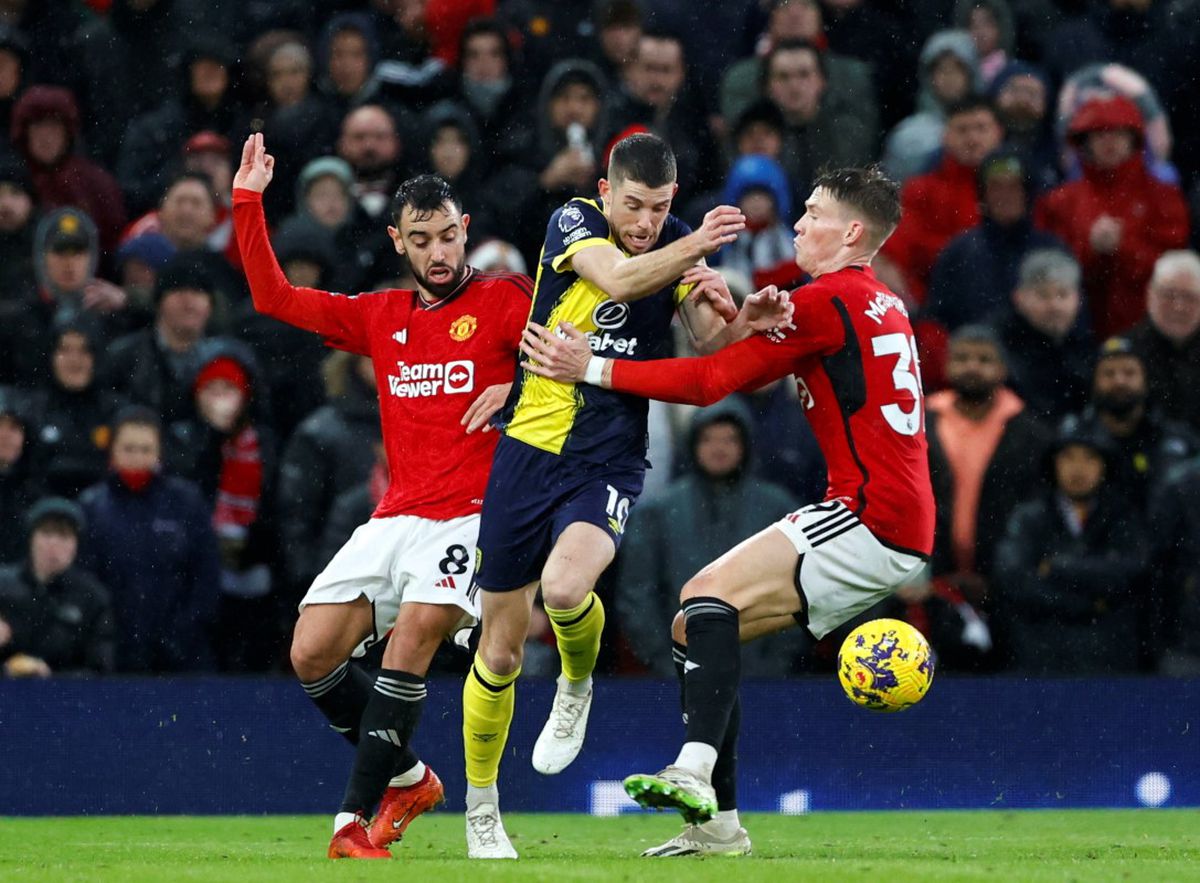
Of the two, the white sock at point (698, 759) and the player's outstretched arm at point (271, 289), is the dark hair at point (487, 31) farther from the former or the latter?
the white sock at point (698, 759)

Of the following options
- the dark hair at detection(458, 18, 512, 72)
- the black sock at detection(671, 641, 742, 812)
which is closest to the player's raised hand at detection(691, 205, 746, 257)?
the black sock at detection(671, 641, 742, 812)

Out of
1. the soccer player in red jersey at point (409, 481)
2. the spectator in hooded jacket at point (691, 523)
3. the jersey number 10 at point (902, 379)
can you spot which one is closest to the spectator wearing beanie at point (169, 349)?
the spectator in hooded jacket at point (691, 523)

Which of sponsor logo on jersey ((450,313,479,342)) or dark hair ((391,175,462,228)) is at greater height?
dark hair ((391,175,462,228))

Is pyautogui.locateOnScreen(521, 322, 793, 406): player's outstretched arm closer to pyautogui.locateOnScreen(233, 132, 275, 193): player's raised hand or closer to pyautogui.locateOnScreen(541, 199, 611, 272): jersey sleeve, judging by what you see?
pyautogui.locateOnScreen(541, 199, 611, 272): jersey sleeve

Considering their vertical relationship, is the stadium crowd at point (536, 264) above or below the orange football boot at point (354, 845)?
above

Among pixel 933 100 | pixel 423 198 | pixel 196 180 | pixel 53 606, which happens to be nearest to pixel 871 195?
pixel 423 198

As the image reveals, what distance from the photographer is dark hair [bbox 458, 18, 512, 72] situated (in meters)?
13.0

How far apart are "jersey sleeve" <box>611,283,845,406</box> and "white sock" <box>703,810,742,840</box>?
1560mm

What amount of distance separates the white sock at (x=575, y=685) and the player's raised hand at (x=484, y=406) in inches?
41.2

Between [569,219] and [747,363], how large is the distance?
2.96ft

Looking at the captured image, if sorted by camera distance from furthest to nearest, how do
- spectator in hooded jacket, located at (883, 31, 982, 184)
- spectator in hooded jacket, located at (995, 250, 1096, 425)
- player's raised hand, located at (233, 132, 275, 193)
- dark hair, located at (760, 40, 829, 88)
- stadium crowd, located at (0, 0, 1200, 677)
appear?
1. spectator in hooded jacket, located at (883, 31, 982, 184)
2. dark hair, located at (760, 40, 829, 88)
3. spectator in hooded jacket, located at (995, 250, 1096, 425)
4. stadium crowd, located at (0, 0, 1200, 677)
5. player's raised hand, located at (233, 132, 275, 193)

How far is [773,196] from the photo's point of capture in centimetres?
1198

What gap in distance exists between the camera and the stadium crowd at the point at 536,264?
35.2ft

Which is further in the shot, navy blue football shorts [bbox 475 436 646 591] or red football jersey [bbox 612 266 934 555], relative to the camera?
navy blue football shorts [bbox 475 436 646 591]
